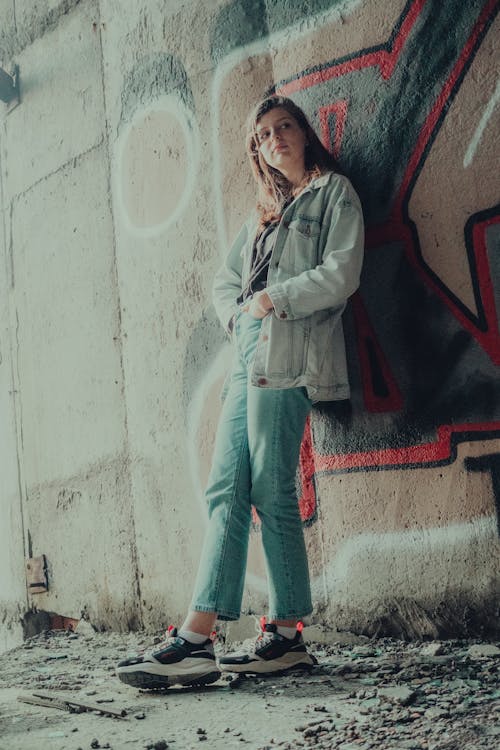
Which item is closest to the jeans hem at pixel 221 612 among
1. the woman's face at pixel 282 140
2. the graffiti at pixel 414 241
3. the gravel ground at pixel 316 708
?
the gravel ground at pixel 316 708

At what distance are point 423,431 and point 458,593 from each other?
625mm

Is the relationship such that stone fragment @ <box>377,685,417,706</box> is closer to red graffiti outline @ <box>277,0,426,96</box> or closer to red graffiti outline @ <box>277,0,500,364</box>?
red graffiti outline @ <box>277,0,500,364</box>

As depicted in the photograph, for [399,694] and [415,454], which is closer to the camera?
[399,694]

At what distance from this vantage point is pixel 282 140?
10.2ft

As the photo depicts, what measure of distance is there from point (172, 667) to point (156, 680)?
0.07 m

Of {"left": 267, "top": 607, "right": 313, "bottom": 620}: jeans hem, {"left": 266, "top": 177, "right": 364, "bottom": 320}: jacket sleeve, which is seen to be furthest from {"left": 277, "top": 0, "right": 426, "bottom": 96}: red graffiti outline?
{"left": 267, "top": 607, "right": 313, "bottom": 620}: jeans hem

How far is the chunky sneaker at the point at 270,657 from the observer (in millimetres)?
2787

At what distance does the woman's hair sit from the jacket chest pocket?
0.53 feet

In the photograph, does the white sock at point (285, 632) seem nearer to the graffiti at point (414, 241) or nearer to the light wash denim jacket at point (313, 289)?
the graffiti at point (414, 241)

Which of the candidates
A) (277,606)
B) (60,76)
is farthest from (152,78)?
(277,606)

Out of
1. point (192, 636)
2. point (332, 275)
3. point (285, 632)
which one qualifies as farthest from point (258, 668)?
point (332, 275)

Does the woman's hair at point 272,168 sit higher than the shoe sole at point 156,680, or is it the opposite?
the woman's hair at point 272,168

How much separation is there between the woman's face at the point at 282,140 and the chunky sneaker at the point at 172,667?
189 cm

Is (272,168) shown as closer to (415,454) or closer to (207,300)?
(207,300)
